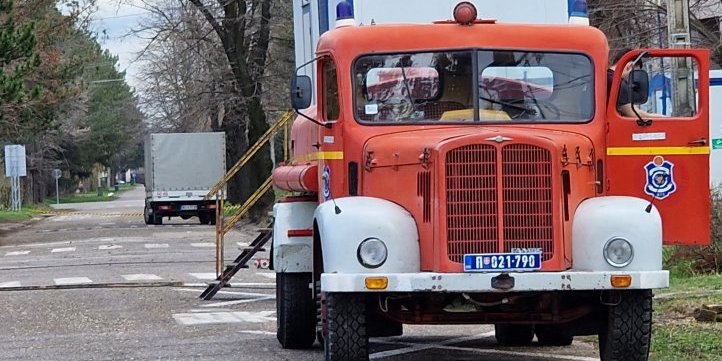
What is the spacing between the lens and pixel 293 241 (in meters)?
12.4

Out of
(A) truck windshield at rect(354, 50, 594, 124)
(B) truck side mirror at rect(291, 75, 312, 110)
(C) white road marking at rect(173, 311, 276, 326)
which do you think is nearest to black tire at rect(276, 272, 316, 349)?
(B) truck side mirror at rect(291, 75, 312, 110)

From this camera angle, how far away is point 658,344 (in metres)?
11.6

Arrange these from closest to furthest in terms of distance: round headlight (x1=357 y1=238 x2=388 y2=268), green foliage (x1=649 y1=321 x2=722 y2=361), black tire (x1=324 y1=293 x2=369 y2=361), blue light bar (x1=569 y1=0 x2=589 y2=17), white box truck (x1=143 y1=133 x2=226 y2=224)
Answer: round headlight (x1=357 y1=238 x2=388 y2=268)
black tire (x1=324 y1=293 x2=369 y2=361)
green foliage (x1=649 y1=321 x2=722 y2=361)
blue light bar (x1=569 y1=0 x2=589 y2=17)
white box truck (x1=143 y1=133 x2=226 y2=224)

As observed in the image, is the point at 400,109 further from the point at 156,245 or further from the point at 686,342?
the point at 156,245

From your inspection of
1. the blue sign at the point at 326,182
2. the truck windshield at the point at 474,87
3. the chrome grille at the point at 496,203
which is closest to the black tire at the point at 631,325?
the chrome grille at the point at 496,203

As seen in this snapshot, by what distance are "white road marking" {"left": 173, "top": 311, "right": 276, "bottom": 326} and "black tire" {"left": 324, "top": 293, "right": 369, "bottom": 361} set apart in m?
5.98

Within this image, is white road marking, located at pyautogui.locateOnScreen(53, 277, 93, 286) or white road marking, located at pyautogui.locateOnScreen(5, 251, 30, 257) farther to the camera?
white road marking, located at pyautogui.locateOnScreen(5, 251, 30, 257)

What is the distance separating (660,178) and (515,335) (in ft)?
9.12

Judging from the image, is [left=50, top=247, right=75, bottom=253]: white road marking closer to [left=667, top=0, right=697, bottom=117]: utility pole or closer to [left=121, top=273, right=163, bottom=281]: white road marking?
[left=121, top=273, right=163, bottom=281]: white road marking

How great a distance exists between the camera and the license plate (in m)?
9.35

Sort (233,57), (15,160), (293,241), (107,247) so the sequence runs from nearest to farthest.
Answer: (293,241) → (107,247) → (233,57) → (15,160)

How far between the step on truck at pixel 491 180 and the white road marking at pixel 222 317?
14.4 feet

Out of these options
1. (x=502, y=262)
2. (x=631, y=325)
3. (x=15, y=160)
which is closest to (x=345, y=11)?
(x=502, y=262)

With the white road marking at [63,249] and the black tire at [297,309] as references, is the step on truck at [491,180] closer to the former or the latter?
the black tire at [297,309]
